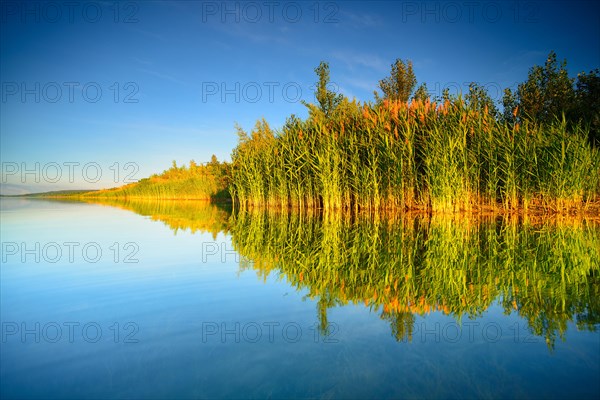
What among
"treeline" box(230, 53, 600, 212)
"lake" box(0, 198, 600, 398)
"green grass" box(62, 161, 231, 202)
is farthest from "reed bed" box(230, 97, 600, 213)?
"green grass" box(62, 161, 231, 202)

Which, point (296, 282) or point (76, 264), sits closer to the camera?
point (296, 282)

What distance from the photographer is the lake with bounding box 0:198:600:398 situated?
5.99ft

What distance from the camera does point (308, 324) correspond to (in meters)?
2.67

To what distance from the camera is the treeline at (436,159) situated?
1012 centimetres

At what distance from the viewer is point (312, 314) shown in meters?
2.89

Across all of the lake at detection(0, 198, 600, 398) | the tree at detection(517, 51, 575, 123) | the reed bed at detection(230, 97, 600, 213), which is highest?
the tree at detection(517, 51, 575, 123)

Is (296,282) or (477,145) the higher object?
(477,145)

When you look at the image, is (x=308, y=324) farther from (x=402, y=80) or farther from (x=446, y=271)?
(x=402, y=80)

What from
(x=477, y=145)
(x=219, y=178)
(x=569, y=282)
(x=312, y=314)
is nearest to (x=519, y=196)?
(x=477, y=145)

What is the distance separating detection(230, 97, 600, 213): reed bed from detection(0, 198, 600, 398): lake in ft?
18.4

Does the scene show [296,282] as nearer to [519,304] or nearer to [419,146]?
[519,304]

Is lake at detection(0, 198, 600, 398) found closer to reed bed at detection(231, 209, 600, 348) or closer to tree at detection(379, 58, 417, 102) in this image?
reed bed at detection(231, 209, 600, 348)

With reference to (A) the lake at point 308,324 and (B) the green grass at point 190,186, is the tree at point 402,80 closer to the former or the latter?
(B) the green grass at point 190,186

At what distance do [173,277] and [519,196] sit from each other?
1062cm
